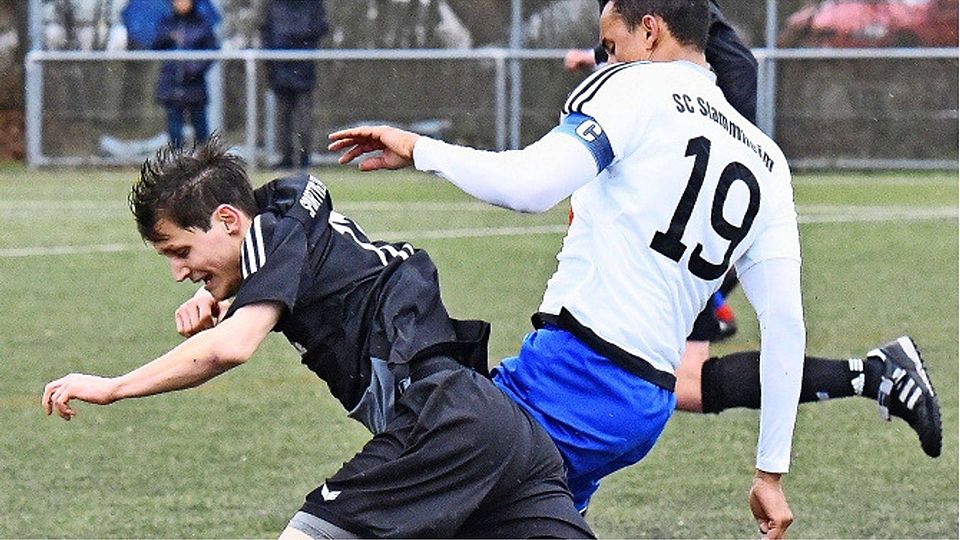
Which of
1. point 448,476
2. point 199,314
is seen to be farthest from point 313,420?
point 448,476

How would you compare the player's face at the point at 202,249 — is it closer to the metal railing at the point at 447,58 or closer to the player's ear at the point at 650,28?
the player's ear at the point at 650,28

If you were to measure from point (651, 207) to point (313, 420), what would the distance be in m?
3.34

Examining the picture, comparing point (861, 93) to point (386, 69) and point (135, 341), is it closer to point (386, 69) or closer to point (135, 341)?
point (386, 69)

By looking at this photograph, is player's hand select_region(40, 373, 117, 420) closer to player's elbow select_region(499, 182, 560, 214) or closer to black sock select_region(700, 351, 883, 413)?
player's elbow select_region(499, 182, 560, 214)

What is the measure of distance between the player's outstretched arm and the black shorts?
1.03 feet

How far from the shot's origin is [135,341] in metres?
8.71

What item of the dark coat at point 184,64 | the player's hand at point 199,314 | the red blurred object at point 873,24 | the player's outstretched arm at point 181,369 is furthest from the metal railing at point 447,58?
the player's outstretched arm at point 181,369

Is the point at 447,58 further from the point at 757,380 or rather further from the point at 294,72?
the point at 757,380

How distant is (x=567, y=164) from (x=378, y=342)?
51cm

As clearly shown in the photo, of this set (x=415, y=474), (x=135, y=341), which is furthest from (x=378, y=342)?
(x=135, y=341)

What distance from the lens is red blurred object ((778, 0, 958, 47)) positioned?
18797 millimetres

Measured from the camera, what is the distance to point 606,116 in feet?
12.6

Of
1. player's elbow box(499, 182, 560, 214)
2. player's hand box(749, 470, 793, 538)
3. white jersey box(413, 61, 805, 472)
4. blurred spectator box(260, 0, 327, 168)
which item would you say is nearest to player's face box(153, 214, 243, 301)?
white jersey box(413, 61, 805, 472)

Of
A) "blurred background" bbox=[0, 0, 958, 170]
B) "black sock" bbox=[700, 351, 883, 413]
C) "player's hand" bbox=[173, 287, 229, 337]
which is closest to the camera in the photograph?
"player's hand" bbox=[173, 287, 229, 337]
